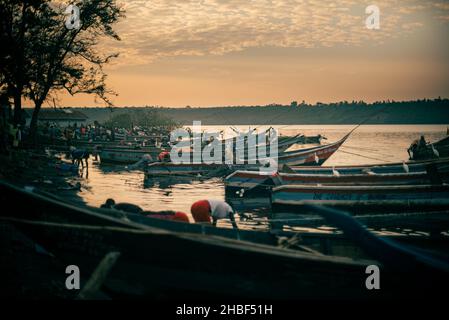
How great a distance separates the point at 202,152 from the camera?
31.0m

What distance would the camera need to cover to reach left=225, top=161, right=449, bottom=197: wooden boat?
18.2m

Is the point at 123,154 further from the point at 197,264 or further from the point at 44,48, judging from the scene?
the point at 197,264

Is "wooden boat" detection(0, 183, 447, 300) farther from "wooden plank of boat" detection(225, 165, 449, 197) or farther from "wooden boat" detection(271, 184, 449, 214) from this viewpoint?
"wooden plank of boat" detection(225, 165, 449, 197)

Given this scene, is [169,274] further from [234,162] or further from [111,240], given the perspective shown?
[234,162]

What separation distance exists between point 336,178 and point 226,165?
11.9 m

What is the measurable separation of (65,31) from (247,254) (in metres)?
32.3

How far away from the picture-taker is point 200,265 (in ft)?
22.6

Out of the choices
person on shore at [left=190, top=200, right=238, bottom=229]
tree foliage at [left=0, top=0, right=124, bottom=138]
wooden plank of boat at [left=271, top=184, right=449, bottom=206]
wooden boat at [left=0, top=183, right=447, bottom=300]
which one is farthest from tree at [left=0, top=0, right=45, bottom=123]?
wooden boat at [left=0, top=183, right=447, bottom=300]

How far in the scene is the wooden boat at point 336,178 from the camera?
18.2 metres

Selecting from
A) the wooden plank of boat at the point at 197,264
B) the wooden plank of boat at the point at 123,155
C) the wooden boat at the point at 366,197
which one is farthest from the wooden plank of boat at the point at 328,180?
the wooden plank of boat at the point at 123,155

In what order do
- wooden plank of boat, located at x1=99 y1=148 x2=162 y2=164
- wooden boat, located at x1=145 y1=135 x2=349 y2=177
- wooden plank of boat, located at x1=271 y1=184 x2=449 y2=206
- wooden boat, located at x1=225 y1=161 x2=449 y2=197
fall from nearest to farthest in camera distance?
wooden plank of boat, located at x1=271 y1=184 x2=449 y2=206, wooden boat, located at x1=225 y1=161 x2=449 y2=197, wooden boat, located at x1=145 y1=135 x2=349 y2=177, wooden plank of boat, located at x1=99 y1=148 x2=162 y2=164

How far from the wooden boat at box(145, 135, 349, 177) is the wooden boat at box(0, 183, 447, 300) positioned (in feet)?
63.6

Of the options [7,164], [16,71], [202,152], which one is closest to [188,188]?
[202,152]

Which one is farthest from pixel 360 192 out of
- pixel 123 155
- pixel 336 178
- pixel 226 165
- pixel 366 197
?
pixel 123 155
